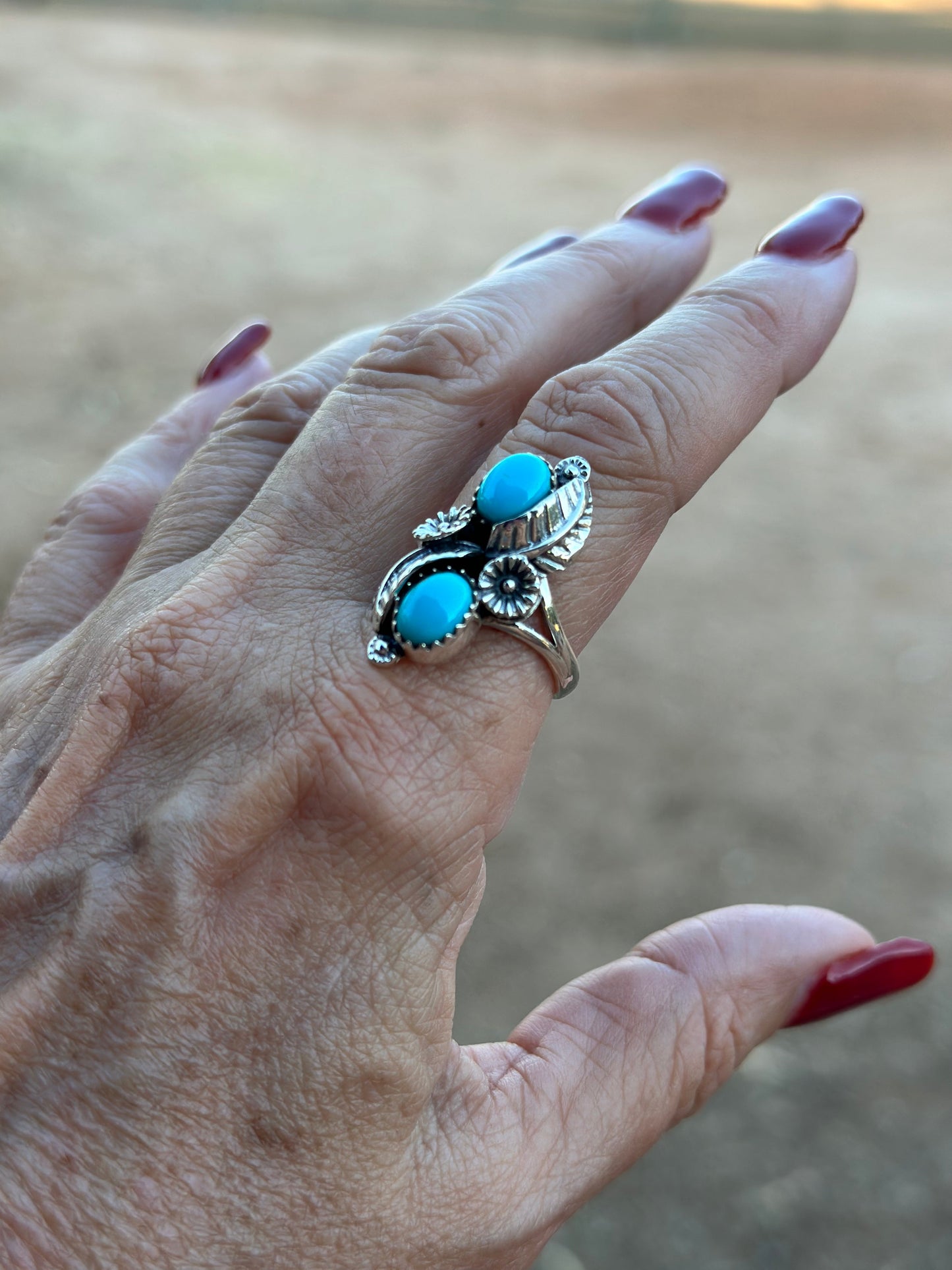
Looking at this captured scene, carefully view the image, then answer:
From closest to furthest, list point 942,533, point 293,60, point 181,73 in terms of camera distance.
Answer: point 942,533
point 181,73
point 293,60

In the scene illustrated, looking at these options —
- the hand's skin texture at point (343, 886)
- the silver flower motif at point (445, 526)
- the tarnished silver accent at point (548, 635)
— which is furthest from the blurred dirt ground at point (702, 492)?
the silver flower motif at point (445, 526)

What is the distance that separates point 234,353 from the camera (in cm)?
170

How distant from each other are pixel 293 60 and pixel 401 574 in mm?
8755

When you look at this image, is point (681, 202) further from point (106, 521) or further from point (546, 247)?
point (106, 521)

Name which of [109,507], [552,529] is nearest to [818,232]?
[552,529]

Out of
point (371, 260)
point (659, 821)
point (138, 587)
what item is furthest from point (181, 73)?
point (138, 587)

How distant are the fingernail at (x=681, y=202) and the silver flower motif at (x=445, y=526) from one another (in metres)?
0.64

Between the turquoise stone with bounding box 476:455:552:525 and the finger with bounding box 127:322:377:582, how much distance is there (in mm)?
375

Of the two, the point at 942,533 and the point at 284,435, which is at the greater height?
the point at 284,435

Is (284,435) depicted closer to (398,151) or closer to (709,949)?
(709,949)

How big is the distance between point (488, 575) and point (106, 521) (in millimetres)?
817

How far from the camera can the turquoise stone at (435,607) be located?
934 mm

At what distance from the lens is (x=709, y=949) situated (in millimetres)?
1174

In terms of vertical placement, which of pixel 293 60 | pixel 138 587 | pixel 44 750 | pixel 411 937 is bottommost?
pixel 411 937
